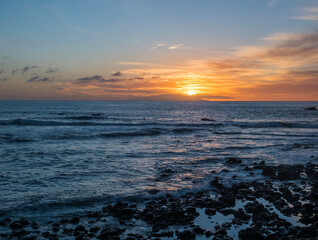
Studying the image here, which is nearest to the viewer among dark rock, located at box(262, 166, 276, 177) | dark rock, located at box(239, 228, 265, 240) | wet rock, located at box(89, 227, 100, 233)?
dark rock, located at box(239, 228, 265, 240)

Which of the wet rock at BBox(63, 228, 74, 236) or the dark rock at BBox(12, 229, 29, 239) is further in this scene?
the wet rock at BBox(63, 228, 74, 236)

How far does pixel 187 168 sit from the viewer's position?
15633 mm

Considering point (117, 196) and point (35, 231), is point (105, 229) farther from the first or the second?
point (117, 196)

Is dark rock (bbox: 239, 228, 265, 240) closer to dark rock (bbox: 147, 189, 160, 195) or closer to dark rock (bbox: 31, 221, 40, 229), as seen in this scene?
dark rock (bbox: 147, 189, 160, 195)

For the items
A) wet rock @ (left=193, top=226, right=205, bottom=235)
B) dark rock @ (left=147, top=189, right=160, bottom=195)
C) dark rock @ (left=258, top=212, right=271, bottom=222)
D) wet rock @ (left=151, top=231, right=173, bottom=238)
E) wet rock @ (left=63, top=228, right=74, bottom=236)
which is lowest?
wet rock @ (left=63, top=228, right=74, bottom=236)

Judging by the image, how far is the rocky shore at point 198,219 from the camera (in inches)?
284

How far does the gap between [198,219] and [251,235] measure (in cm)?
185

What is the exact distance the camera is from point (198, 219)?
8328 millimetres

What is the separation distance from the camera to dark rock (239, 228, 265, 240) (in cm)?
692

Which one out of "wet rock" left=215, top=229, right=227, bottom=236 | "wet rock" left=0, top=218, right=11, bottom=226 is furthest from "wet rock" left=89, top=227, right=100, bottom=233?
"wet rock" left=215, top=229, right=227, bottom=236

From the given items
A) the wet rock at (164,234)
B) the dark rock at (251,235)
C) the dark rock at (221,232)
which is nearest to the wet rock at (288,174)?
the dark rock at (251,235)

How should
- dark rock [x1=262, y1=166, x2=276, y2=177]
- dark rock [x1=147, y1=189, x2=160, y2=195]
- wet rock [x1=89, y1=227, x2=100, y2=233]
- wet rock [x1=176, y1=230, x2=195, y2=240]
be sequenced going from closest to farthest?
wet rock [x1=176, y1=230, x2=195, y2=240], wet rock [x1=89, y1=227, x2=100, y2=233], dark rock [x1=147, y1=189, x2=160, y2=195], dark rock [x1=262, y1=166, x2=276, y2=177]

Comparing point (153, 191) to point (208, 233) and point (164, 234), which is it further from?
point (208, 233)

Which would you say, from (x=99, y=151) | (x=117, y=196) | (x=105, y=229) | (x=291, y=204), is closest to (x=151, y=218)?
(x=105, y=229)
